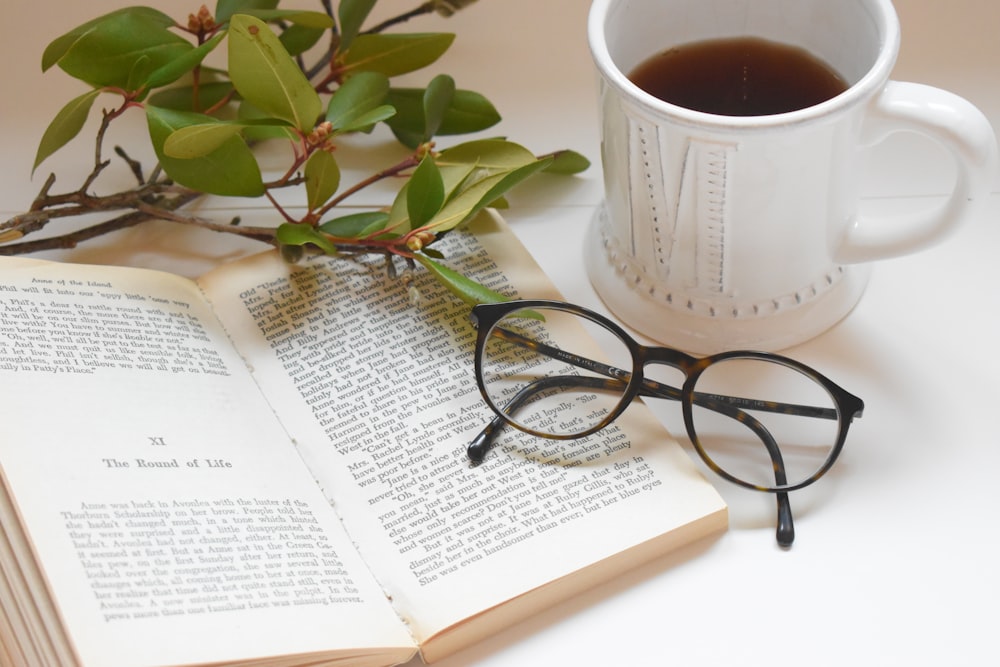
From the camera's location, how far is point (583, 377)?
67cm

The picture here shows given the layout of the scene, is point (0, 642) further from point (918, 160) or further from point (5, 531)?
point (918, 160)

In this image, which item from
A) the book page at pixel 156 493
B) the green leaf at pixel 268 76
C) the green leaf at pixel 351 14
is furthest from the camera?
the green leaf at pixel 351 14

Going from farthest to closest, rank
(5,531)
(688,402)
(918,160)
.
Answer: (918,160)
(688,402)
(5,531)

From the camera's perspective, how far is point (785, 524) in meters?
0.61

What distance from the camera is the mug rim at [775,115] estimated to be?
1.77 feet

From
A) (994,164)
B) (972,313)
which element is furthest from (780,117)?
(972,313)

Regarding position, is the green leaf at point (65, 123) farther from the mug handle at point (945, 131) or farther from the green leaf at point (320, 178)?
the mug handle at point (945, 131)

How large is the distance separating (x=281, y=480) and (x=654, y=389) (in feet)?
0.74

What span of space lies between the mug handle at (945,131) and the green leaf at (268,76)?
33 centimetres

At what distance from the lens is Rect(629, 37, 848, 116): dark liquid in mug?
2.11ft

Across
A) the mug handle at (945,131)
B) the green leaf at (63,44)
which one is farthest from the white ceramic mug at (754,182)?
the green leaf at (63,44)

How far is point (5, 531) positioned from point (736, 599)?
377mm

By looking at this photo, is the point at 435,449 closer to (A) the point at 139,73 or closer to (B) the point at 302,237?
(B) the point at 302,237

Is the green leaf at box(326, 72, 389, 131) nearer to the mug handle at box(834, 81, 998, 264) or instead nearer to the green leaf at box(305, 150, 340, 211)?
the green leaf at box(305, 150, 340, 211)
